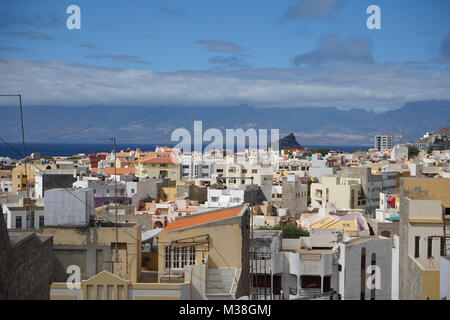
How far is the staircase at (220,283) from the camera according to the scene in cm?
871

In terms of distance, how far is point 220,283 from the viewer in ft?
30.2

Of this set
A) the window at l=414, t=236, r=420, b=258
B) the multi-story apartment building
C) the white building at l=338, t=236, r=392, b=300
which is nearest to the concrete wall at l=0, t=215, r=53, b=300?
the window at l=414, t=236, r=420, b=258

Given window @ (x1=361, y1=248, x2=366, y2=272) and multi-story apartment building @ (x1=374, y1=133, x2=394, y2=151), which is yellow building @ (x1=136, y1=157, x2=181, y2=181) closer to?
window @ (x1=361, y1=248, x2=366, y2=272)

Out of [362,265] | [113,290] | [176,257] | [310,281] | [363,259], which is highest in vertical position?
[176,257]

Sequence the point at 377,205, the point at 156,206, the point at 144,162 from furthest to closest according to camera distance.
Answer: the point at 144,162, the point at 377,205, the point at 156,206

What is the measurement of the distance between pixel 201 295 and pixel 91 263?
2104 millimetres

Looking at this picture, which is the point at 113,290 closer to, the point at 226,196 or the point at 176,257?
the point at 176,257

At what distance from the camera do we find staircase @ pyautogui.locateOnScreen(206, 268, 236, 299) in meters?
8.71

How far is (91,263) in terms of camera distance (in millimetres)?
9781

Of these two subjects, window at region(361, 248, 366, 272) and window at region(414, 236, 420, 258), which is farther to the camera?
window at region(361, 248, 366, 272)

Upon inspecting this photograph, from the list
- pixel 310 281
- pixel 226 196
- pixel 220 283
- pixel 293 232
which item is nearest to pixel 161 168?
pixel 226 196

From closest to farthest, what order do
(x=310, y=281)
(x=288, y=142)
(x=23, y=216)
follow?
(x=310, y=281)
(x=23, y=216)
(x=288, y=142)

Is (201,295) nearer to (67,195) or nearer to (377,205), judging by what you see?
(67,195)
